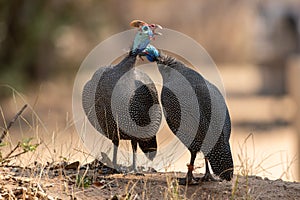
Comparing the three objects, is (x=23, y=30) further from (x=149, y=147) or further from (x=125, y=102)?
(x=125, y=102)

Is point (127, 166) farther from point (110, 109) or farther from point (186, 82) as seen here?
point (186, 82)

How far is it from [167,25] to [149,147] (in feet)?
51.4

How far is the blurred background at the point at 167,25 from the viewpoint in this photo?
13891 millimetres

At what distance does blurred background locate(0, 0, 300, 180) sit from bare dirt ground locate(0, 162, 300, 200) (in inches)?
211

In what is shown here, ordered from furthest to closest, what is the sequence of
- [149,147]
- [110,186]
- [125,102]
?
[149,147], [125,102], [110,186]

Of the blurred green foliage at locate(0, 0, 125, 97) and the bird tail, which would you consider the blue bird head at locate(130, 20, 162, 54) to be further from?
the blurred green foliage at locate(0, 0, 125, 97)

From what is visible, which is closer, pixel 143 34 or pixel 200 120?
pixel 200 120

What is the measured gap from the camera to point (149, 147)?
4641mm

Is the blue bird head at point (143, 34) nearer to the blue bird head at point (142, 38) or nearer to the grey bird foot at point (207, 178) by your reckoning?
the blue bird head at point (142, 38)

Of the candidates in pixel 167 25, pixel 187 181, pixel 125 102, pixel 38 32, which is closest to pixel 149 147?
pixel 125 102

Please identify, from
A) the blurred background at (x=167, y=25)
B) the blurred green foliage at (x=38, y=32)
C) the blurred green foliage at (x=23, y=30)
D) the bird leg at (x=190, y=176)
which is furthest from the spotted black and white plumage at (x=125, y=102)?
the blurred green foliage at (x=23, y=30)

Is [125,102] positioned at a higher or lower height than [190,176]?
higher

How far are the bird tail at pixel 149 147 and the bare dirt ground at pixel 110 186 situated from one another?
19 centimetres

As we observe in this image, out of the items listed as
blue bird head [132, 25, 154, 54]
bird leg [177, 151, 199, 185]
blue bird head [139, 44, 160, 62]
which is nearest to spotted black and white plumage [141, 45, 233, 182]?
bird leg [177, 151, 199, 185]
